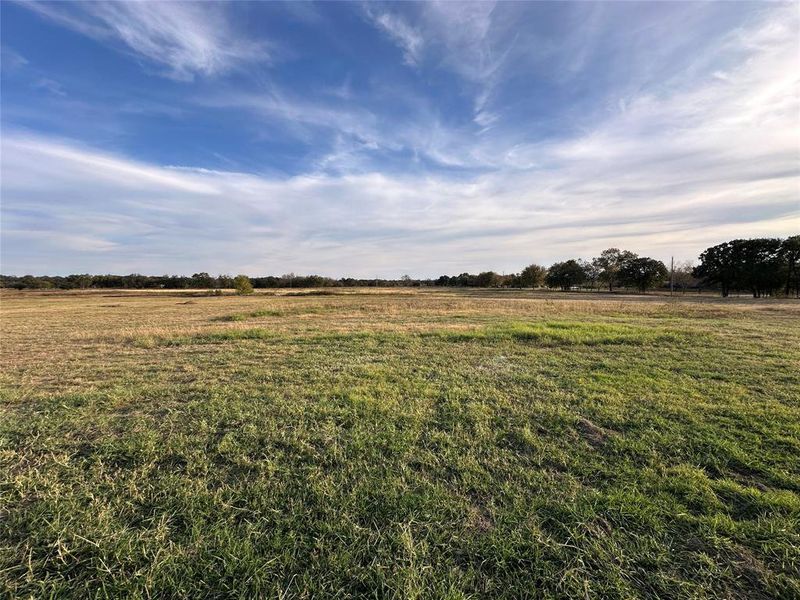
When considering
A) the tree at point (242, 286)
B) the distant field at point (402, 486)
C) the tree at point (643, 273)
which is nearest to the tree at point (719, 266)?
the tree at point (643, 273)

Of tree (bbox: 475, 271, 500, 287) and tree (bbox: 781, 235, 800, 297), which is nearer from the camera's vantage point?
tree (bbox: 781, 235, 800, 297)

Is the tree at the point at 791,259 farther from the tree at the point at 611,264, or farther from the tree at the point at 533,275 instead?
the tree at the point at 533,275

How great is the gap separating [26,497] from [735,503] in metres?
7.13

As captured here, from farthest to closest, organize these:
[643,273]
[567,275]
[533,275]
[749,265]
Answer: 1. [533,275]
2. [567,275]
3. [643,273]
4. [749,265]

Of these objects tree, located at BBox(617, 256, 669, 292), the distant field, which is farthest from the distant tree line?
the distant field

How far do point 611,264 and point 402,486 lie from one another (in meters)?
103

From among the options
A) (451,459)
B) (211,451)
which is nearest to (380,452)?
(451,459)

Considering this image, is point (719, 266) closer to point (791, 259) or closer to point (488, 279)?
point (791, 259)

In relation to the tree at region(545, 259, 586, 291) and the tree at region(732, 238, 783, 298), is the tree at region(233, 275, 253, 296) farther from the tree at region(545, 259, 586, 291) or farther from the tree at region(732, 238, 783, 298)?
the tree at region(732, 238, 783, 298)

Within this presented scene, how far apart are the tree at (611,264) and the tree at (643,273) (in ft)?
15.2

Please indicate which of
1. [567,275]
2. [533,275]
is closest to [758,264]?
[567,275]

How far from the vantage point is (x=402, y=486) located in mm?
3541

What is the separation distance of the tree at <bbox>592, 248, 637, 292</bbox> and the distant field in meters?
91.0

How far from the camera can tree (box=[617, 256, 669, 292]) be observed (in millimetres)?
73688
